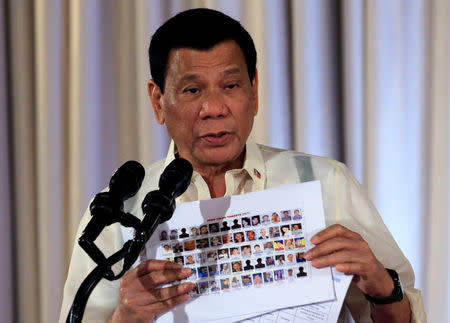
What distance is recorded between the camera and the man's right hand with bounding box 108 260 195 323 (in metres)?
1.04

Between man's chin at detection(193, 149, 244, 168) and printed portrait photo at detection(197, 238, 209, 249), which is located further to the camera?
man's chin at detection(193, 149, 244, 168)

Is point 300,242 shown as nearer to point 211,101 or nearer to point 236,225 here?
point 236,225

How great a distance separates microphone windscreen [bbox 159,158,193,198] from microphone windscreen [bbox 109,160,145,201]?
0.04 metres

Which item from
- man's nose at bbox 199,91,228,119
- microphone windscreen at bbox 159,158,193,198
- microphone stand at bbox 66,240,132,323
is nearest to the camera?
microphone stand at bbox 66,240,132,323

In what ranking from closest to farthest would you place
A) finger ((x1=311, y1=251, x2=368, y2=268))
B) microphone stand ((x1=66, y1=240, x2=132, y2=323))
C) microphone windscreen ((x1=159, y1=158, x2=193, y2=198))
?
microphone stand ((x1=66, y1=240, x2=132, y2=323)), microphone windscreen ((x1=159, y1=158, x2=193, y2=198)), finger ((x1=311, y1=251, x2=368, y2=268))

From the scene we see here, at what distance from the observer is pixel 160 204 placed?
0.83 metres

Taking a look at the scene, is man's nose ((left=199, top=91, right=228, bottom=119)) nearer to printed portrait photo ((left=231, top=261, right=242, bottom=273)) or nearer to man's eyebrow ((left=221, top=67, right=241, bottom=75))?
man's eyebrow ((left=221, top=67, right=241, bottom=75))

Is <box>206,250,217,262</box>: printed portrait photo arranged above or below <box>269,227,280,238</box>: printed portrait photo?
below

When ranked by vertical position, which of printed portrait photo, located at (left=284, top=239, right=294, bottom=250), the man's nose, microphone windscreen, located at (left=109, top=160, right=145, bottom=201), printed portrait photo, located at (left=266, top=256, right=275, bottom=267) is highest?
the man's nose

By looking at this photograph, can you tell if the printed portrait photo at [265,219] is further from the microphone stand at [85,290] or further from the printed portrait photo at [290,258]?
the microphone stand at [85,290]

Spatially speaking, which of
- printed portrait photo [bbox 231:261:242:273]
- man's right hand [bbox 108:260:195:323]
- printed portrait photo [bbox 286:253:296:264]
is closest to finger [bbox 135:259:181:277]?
man's right hand [bbox 108:260:195:323]

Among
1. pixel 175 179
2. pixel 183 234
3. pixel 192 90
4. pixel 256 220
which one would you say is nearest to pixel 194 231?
pixel 183 234

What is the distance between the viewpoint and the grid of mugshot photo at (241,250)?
3.41 ft

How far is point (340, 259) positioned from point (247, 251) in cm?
17
